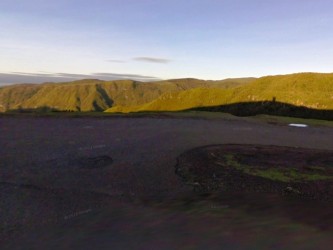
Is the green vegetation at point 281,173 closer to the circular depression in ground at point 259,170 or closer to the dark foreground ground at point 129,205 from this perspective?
the circular depression in ground at point 259,170

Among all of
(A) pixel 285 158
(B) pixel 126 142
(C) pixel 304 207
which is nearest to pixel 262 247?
(C) pixel 304 207

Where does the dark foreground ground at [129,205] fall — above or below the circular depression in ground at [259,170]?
below

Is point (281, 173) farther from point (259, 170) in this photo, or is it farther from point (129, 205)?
point (129, 205)

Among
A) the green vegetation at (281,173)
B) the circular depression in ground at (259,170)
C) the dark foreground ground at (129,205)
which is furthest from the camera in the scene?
the green vegetation at (281,173)

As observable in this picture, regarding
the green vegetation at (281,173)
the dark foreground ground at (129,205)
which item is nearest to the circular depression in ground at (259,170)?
the green vegetation at (281,173)

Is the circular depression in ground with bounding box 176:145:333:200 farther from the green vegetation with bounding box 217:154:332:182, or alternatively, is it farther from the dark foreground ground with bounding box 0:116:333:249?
the dark foreground ground with bounding box 0:116:333:249

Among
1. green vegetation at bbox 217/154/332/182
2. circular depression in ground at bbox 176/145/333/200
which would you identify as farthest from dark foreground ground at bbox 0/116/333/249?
green vegetation at bbox 217/154/332/182
